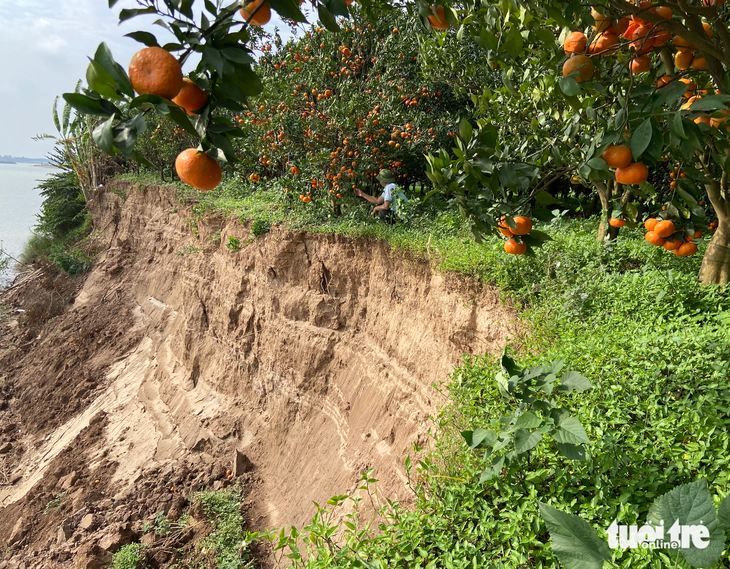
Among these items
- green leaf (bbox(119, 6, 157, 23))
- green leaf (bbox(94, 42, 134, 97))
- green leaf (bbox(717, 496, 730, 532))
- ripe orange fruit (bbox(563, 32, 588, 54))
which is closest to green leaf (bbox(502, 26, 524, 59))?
ripe orange fruit (bbox(563, 32, 588, 54))

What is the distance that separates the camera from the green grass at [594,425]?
213 cm

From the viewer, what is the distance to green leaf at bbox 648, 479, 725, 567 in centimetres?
111

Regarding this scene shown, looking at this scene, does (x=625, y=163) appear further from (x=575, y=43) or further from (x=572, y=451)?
(x=572, y=451)

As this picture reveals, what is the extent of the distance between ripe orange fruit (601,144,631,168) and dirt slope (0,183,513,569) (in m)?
2.86

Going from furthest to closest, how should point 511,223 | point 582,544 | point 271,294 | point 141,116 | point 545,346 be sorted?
1. point 271,294
2. point 545,346
3. point 511,223
4. point 582,544
5. point 141,116

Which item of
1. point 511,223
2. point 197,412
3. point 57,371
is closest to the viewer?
point 511,223

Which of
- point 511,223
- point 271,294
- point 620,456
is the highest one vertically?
point 271,294

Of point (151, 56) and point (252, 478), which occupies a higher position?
point (151, 56)

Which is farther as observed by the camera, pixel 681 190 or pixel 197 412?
pixel 197 412

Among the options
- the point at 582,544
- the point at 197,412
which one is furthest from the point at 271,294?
the point at 582,544

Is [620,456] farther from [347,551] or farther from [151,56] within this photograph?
[151,56]

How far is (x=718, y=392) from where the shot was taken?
2.48 m

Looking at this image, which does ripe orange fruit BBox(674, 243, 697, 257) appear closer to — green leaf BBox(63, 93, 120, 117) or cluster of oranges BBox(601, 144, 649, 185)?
cluster of oranges BBox(601, 144, 649, 185)

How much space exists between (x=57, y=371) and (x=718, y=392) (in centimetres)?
1502
